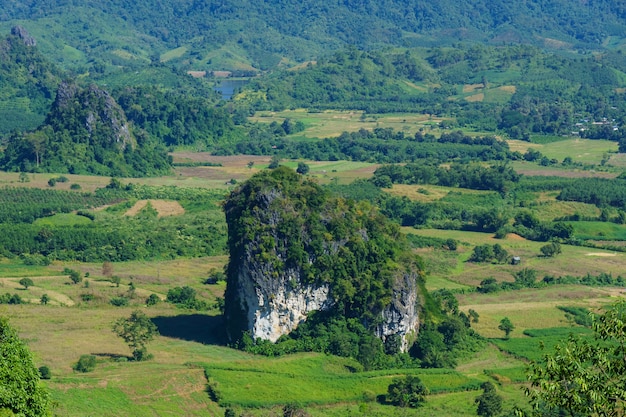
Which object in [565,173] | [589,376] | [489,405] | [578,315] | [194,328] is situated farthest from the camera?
[565,173]

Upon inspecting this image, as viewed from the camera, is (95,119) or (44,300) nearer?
(44,300)

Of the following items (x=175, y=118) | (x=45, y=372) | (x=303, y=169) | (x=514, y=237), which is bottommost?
(x=514, y=237)

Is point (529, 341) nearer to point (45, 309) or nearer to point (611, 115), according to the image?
point (45, 309)

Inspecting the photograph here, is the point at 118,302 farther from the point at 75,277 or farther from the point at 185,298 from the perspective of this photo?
the point at 75,277

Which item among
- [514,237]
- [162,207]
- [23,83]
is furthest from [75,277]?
[23,83]

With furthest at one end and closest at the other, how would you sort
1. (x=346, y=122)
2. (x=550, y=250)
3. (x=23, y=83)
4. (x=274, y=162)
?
(x=346, y=122), (x=23, y=83), (x=274, y=162), (x=550, y=250)

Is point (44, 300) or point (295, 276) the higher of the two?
point (295, 276)

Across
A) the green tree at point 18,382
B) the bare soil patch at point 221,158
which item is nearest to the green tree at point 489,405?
the green tree at point 18,382
